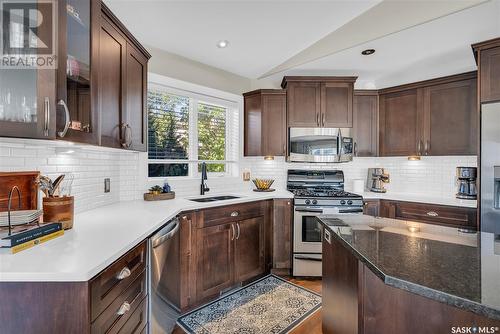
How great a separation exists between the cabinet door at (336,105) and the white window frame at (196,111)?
3.72 ft

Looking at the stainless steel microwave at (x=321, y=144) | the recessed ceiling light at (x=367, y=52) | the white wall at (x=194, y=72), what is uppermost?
the recessed ceiling light at (x=367, y=52)

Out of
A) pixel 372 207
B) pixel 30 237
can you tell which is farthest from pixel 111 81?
pixel 372 207

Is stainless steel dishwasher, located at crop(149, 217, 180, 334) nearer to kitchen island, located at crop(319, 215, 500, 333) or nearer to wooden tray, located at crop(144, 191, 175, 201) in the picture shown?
wooden tray, located at crop(144, 191, 175, 201)

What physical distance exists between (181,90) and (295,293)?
2.53 m

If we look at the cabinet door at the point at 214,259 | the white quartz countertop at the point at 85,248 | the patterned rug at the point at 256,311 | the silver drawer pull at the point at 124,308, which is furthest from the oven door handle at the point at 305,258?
the silver drawer pull at the point at 124,308

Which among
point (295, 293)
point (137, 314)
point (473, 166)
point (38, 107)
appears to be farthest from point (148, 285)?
point (473, 166)

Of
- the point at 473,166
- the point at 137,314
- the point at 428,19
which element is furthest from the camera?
the point at 473,166

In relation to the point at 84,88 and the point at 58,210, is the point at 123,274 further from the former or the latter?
the point at 84,88

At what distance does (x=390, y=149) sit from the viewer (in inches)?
123

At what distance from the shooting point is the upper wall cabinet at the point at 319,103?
3102mm

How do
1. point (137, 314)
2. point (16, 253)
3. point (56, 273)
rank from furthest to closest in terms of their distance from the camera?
point (137, 314) → point (16, 253) → point (56, 273)

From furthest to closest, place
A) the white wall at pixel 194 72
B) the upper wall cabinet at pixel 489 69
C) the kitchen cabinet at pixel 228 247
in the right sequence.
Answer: the white wall at pixel 194 72 → the kitchen cabinet at pixel 228 247 → the upper wall cabinet at pixel 489 69

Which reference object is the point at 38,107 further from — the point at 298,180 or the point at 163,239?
the point at 298,180

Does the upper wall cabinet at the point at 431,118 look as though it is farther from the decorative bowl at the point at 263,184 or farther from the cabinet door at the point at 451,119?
the decorative bowl at the point at 263,184
